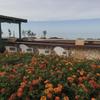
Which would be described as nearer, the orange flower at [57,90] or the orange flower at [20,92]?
the orange flower at [57,90]

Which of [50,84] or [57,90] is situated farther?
[50,84]

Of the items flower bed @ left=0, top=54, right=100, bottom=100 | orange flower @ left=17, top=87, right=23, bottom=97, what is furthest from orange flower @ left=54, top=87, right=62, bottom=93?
orange flower @ left=17, top=87, right=23, bottom=97

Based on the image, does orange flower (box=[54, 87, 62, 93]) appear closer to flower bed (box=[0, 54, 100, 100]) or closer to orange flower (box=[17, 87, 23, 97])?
flower bed (box=[0, 54, 100, 100])

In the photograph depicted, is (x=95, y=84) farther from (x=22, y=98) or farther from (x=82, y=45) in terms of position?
(x=82, y=45)

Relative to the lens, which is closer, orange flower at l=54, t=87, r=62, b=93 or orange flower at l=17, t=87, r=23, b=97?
orange flower at l=54, t=87, r=62, b=93

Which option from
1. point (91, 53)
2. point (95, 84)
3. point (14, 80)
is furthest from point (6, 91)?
point (91, 53)

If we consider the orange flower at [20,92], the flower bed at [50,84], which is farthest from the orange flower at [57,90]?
the orange flower at [20,92]

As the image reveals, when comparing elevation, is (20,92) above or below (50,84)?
below

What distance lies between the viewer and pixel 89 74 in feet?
17.7

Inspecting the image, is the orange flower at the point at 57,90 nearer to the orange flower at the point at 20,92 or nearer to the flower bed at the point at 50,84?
the flower bed at the point at 50,84

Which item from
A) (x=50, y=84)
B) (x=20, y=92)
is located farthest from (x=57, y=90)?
(x=20, y=92)

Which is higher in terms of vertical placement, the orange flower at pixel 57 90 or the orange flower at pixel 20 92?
the orange flower at pixel 57 90

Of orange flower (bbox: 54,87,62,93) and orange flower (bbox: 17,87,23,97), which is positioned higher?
orange flower (bbox: 54,87,62,93)

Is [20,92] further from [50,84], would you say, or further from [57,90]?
[57,90]
